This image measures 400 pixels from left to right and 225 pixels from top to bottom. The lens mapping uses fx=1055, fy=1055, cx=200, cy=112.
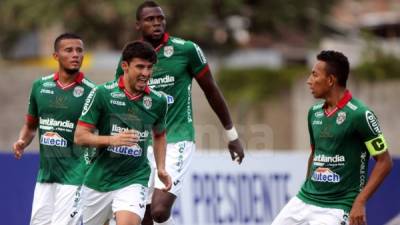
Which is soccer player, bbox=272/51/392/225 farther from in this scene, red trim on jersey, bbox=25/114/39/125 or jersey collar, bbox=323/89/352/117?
red trim on jersey, bbox=25/114/39/125

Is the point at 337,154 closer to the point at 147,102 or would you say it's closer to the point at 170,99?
the point at 147,102

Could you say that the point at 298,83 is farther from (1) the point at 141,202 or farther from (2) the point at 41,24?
(1) the point at 141,202

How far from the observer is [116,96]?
9.43 m

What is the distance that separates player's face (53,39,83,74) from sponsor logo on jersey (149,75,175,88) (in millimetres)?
784

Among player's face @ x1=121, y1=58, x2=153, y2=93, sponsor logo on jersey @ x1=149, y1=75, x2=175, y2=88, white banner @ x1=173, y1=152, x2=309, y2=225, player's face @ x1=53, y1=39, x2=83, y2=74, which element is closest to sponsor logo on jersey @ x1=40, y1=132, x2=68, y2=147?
player's face @ x1=53, y1=39, x2=83, y2=74

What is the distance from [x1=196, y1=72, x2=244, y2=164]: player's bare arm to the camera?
10.9m

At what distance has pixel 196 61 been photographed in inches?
425

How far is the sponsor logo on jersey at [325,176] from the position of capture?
379 inches

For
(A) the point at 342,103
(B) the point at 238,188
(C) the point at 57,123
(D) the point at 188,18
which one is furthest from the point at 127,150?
(D) the point at 188,18

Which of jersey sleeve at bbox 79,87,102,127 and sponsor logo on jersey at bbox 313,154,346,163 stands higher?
jersey sleeve at bbox 79,87,102,127

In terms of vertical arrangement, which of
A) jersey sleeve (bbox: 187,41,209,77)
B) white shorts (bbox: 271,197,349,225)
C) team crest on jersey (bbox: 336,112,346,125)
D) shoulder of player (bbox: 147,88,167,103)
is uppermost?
jersey sleeve (bbox: 187,41,209,77)

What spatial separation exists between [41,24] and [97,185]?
1882 centimetres

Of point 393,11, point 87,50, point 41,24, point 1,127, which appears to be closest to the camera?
point 1,127

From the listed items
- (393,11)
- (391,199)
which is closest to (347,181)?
(391,199)
